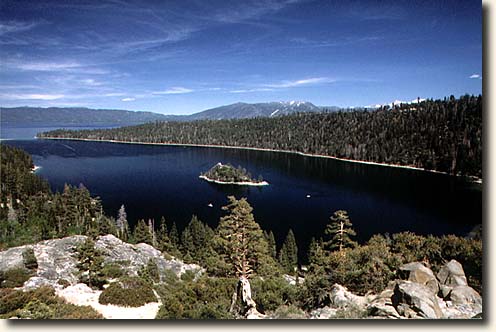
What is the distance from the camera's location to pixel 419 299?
3758mm

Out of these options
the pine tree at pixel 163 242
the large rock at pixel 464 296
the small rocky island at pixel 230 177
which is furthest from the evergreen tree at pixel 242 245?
the small rocky island at pixel 230 177

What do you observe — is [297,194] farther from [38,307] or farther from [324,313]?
[38,307]

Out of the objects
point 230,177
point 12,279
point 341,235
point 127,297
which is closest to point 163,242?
point 341,235

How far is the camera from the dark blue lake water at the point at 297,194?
753 inches

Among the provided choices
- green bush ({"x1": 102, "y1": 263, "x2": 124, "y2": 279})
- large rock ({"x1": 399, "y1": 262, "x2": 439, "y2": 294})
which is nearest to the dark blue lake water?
large rock ({"x1": 399, "y1": 262, "x2": 439, "y2": 294})

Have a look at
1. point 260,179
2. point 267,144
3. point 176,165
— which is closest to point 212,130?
point 267,144

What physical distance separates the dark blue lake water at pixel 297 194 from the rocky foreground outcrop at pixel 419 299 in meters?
9.92

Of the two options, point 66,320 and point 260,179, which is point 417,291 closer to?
point 66,320

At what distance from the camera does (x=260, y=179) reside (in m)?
33.2

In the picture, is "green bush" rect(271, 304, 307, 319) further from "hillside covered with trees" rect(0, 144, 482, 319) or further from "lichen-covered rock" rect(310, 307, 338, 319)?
"lichen-covered rock" rect(310, 307, 338, 319)

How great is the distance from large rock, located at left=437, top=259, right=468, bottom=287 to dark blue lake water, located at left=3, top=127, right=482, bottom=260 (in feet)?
32.0

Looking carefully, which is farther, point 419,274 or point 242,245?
point 242,245

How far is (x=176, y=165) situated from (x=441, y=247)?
4202 cm

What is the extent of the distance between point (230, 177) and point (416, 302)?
31.4 m
